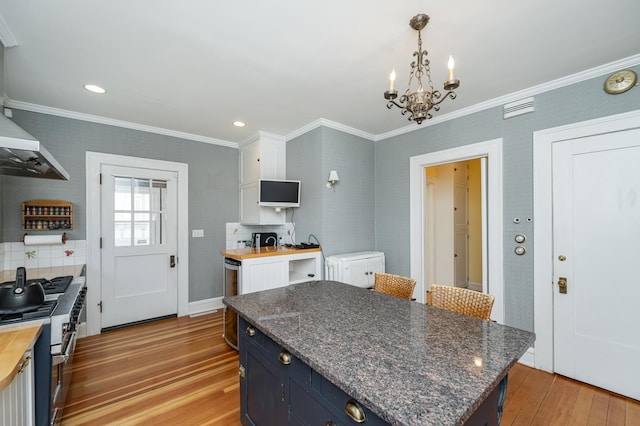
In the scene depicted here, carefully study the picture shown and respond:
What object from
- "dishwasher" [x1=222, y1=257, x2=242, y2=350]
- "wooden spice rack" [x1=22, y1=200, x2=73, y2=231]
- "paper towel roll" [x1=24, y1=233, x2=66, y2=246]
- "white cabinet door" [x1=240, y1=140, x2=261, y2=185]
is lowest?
"dishwasher" [x1=222, y1=257, x2=242, y2=350]

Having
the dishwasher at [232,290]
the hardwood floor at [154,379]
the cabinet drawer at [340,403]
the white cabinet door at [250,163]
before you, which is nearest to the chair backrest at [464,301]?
the cabinet drawer at [340,403]

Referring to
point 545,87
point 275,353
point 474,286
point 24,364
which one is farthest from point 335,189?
point 474,286

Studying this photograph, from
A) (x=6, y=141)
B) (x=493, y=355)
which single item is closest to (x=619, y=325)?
(x=493, y=355)

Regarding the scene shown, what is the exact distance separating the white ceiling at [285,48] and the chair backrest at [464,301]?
5.69 ft

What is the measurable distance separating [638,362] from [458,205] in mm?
3095

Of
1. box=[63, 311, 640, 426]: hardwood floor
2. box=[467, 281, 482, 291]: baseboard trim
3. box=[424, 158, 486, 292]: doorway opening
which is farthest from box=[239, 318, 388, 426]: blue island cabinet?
box=[467, 281, 482, 291]: baseboard trim

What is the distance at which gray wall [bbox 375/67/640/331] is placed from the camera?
7.50 ft

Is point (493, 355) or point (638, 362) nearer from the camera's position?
point (493, 355)

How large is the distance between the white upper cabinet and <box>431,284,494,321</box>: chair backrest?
2.53 meters

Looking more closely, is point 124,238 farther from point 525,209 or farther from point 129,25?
point 525,209

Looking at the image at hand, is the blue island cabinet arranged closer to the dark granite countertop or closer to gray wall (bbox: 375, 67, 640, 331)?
the dark granite countertop

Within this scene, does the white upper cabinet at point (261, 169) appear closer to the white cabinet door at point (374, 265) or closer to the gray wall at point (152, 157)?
the gray wall at point (152, 157)

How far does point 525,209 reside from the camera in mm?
2596

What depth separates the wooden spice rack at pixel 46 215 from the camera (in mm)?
2846
